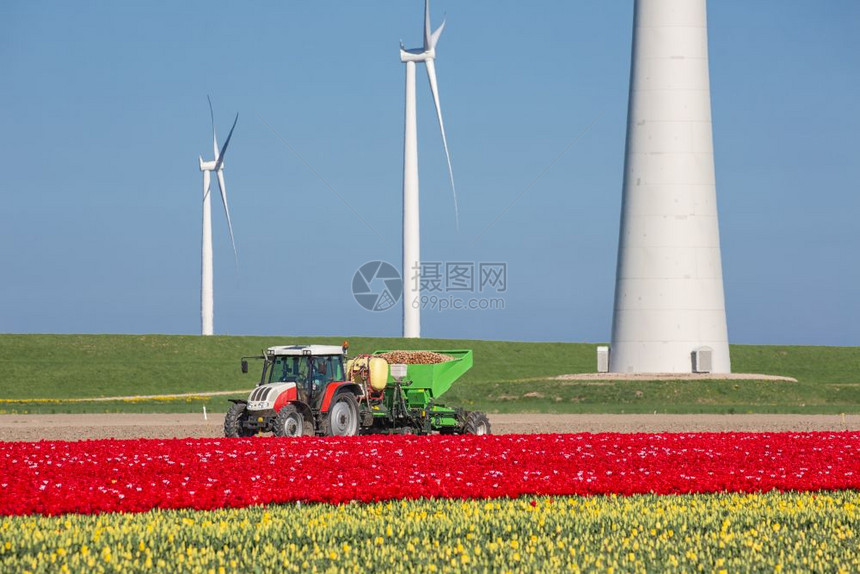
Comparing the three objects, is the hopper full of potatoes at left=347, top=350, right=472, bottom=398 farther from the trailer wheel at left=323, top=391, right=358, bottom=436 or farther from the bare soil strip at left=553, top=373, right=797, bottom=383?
the bare soil strip at left=553, top=373, right=797, bottom=383

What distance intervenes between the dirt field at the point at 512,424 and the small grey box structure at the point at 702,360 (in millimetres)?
13006

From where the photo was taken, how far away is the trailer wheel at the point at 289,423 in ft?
101

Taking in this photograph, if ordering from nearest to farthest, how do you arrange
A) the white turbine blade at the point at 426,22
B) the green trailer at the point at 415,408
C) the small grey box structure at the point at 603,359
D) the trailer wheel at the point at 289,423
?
the trailer wheel at the point at 289,423
the green trailer at the point at 415,408
the small grey box structure at the point at 603,359
the white turbine blade at the point at 426,22

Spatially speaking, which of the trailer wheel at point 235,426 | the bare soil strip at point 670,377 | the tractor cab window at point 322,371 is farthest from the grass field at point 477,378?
the trailer wheel at point 235,426

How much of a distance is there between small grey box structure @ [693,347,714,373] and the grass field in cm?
176

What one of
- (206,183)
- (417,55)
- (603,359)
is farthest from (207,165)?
(603,359)

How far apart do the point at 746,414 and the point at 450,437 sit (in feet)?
71.0

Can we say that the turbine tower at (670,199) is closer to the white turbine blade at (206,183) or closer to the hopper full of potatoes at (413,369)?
the hopper full of potatoes at (413,369)

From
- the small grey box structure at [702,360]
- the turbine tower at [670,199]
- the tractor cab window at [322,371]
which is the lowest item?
the tractor cab window at [322,371]

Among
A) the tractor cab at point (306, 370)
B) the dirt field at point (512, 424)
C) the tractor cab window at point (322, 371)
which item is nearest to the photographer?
the tractor cab at point (306, 370)

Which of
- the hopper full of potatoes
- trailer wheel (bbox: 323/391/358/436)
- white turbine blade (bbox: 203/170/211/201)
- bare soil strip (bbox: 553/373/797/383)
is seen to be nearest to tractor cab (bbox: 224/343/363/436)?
trailer wheel (bbox: 323/391/358/436)

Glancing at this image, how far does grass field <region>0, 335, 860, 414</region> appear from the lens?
55312 millimetres

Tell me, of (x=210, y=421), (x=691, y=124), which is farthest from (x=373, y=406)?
(x=691, y=124)

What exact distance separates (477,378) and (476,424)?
51312 mm
